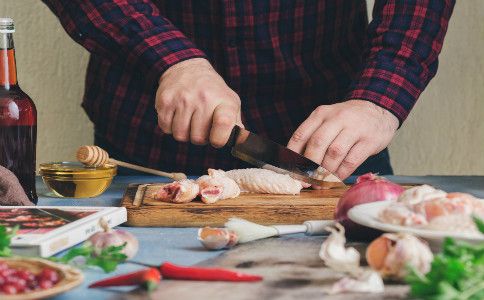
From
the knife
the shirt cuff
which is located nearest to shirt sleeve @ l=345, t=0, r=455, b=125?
the shirt cuff

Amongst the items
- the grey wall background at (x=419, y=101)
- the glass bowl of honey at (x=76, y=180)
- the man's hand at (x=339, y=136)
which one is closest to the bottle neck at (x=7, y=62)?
the glass bowl of honey at (x=76, y=180)

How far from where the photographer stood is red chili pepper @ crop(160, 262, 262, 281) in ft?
2.95

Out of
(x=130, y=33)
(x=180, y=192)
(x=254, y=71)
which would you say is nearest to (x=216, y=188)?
(x=180, y=192)

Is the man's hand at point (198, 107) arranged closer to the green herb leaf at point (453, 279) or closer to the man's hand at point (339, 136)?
the man's hand at point (339, 136)

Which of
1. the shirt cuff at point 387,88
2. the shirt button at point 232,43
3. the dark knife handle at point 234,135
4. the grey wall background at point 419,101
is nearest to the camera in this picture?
the dark knife handle at point 234,135

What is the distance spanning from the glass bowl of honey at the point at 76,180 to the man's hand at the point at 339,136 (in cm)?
37

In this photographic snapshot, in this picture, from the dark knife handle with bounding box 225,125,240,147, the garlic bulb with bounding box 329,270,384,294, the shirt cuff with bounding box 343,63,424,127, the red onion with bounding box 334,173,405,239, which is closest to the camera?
the garlic bulb with bounding box 329,270,384,294

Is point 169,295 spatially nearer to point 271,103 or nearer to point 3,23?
point 3,23

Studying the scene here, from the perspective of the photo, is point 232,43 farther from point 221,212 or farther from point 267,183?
point 221,212

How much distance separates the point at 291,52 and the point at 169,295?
1.27m

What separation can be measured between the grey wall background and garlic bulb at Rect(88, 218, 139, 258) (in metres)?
1.67

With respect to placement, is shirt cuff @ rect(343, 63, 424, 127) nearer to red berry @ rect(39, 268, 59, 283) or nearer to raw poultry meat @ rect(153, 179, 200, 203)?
raw poultry meat @ rect(153, 179, 200, 203)

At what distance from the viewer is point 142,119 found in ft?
6.77

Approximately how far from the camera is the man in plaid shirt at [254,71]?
1658 mm
